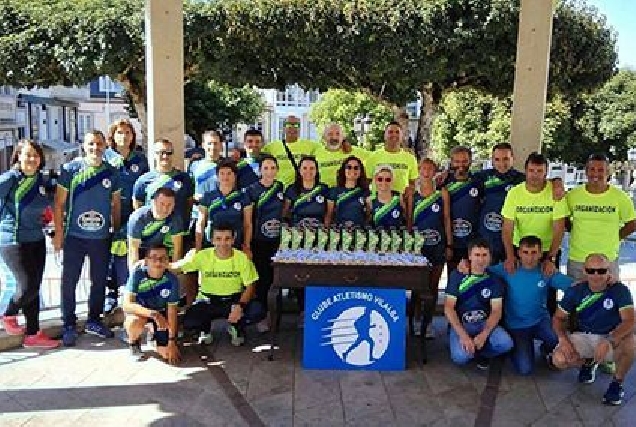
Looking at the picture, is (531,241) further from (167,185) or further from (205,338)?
(167,185)

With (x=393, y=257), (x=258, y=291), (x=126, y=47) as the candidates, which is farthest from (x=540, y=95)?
(x=126, y=47)

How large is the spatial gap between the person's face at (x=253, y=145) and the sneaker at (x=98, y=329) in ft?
6.00

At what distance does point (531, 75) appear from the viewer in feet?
18.9

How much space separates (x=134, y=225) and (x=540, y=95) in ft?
11.9

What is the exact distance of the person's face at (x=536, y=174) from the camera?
185 inches

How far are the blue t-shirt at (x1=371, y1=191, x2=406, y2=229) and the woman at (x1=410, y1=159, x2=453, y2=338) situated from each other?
7.4 inches

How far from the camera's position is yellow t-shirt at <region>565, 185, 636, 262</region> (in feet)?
15.3

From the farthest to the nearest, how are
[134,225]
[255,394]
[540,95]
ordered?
1. [540,95]
2. [134,225]
3. [255,394]

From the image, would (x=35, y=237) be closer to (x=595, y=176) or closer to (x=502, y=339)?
(x=502, y=339)

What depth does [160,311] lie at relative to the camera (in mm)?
4684

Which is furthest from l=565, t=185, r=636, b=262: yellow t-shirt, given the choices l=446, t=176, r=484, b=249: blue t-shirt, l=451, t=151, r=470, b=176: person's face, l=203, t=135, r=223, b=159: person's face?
l=203, t=135, r=223, b=159: person's face

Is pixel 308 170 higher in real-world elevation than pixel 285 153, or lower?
lower

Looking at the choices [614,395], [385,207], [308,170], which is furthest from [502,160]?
[614,395]

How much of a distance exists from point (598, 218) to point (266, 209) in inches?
96.5
